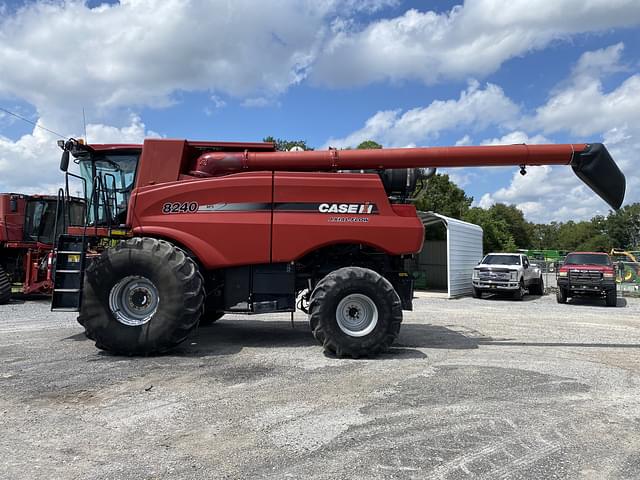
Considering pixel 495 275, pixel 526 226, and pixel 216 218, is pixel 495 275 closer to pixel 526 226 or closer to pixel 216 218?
pixel 216 218

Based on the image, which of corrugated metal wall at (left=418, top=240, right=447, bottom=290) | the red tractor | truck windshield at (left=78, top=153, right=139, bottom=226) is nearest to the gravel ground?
truck windshield at (left=78, top=153, right=139, bottom=226)

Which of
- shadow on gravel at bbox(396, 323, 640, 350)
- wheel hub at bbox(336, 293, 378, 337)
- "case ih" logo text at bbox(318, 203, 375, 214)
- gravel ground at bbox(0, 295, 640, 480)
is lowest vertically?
gravel ground at bbox(0, 295, 640, 480)

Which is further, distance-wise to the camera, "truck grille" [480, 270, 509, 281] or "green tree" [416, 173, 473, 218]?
"green tree" [416, 173, 473, 218]

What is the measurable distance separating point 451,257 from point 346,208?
13.2 metres

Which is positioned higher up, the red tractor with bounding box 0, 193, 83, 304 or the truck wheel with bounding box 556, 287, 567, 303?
the red tractor with bounding box 0, 193, 83, 304

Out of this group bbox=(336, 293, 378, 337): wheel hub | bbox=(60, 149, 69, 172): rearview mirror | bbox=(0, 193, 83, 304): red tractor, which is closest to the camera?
bbox=(336, 293, 378, 337): wheel hub

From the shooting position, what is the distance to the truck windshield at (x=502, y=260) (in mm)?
19706

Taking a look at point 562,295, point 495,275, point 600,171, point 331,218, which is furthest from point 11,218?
point 562,295

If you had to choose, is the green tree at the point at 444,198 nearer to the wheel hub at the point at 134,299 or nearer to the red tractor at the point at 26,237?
the red tractor at the point at 26,237

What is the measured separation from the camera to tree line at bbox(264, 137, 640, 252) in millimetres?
39250

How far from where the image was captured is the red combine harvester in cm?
712

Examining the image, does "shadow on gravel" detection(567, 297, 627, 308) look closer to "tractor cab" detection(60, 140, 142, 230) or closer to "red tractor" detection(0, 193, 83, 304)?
"tractor cab" detection(60, 140, 142, 230)

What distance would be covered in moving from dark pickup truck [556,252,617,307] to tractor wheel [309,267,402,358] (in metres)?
12.9

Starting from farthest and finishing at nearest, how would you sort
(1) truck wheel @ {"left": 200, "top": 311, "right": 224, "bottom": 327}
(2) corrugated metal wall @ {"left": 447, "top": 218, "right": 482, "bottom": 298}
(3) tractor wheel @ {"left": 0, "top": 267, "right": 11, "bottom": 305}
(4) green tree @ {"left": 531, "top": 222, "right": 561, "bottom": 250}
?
1. (4) green tree @ {"left": 531, "top": 222, "right": 561, "bottom": 250}
2. (2) corrugated metal wall @ {"left": 447, "top": 218, "right": 482, "bottom": 298}
3. (3) tractor wheel @ {"left": 0, "top": 267, "right": 11, "bottom": 305}
4. (1) truck wheel @ {"left": 200, "top": 311, "right": 224, "bottom": 327}
